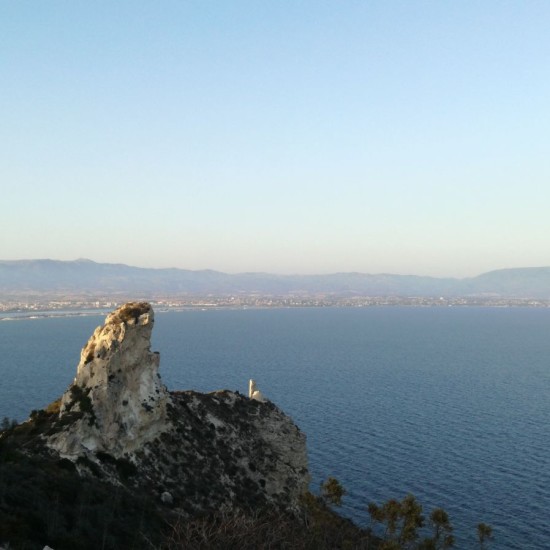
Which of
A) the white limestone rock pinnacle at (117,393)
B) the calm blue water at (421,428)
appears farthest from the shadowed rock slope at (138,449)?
the calm blue water at (421,428)

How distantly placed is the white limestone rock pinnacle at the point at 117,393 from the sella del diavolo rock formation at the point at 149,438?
0.35 ft

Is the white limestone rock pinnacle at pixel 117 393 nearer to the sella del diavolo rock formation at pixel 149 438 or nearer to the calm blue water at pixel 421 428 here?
the sella del diavolo rock formation at pixel 149 438

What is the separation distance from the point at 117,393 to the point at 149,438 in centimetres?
664

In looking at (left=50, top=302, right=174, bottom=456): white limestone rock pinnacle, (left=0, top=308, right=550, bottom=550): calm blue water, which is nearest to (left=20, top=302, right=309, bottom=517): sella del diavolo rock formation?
(left=50, top=302, right=174, bottom=456): white limestone rock pinnacle

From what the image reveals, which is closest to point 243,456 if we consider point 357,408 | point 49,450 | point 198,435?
point 198,435

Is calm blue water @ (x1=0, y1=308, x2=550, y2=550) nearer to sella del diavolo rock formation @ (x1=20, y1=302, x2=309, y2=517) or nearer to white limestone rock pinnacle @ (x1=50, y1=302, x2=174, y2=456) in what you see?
sella del diavolo rock formation @ (x1=20, y1=302, x2=309, y2=517)

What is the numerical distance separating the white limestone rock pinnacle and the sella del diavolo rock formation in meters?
0.11

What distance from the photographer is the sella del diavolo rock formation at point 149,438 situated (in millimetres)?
59969

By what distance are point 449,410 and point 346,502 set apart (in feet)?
208

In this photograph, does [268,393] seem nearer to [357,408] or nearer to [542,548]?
[357,408]

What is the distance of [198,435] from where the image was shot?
241ft

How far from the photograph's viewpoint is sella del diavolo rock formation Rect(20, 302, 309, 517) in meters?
60.0

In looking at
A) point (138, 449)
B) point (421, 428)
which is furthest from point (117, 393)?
point (421, 428)

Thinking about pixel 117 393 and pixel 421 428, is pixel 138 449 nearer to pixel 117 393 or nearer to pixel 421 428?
pixel 117 393
